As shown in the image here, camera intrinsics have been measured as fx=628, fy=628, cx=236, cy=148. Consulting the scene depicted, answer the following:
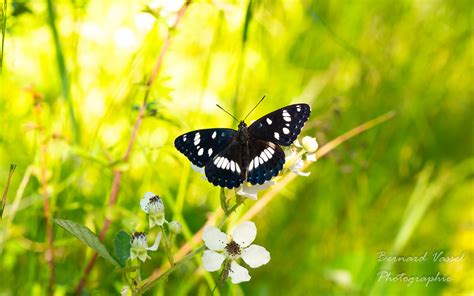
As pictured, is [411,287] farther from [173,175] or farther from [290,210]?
[173,175]

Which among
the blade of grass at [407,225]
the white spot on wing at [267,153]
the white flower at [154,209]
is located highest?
the blade of grass at [407,225]

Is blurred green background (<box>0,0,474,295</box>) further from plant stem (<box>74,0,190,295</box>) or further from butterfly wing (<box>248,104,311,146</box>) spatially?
butterfly wing (<box>248,104,311,146</box>)

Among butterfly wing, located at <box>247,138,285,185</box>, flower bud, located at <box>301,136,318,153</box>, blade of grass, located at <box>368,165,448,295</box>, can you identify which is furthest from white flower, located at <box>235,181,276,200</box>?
blade of grass, located at <box>368,165,448,295</box>

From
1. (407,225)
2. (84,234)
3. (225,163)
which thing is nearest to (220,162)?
(225,163)

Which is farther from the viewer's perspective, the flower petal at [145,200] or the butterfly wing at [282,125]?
the butterfly wing at [282,125]

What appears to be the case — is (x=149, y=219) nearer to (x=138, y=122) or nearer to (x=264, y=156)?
(x=264, y=156)

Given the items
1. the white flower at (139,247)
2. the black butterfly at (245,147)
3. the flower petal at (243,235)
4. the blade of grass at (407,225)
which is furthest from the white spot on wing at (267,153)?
the blade of grass at (407,225)

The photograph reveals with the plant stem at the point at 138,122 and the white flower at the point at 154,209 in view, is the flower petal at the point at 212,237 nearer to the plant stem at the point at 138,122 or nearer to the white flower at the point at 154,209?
the white flower at the point at 154,209
